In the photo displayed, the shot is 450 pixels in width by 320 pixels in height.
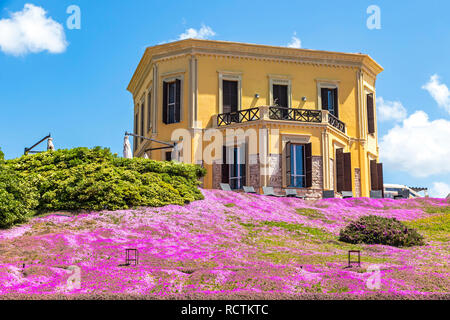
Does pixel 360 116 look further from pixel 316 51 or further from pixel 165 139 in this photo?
pixel 165 139

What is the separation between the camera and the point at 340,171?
30.2m

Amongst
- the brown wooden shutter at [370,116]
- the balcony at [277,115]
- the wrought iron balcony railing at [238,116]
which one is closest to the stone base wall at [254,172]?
the balcony at [277,115]

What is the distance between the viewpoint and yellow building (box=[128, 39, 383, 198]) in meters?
29.0

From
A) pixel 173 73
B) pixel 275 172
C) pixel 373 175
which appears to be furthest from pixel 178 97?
pixel 373 175

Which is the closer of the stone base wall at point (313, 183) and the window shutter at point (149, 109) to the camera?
the stone base wall at point (313, 183)

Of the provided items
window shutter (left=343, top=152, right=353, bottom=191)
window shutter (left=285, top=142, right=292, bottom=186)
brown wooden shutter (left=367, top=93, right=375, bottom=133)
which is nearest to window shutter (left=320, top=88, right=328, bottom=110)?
brown wooden shutter (left=367, top=93, right=375, bottom=133)

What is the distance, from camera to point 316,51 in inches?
1275

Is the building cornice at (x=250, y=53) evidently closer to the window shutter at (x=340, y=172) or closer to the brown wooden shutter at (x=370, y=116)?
the brown wooden shutter at (x=370, y=116)

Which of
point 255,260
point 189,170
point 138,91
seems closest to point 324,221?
point 189,170

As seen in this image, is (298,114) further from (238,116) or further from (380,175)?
(380,175)

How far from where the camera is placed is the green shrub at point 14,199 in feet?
51.1

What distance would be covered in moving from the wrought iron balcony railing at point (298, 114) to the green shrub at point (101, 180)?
368 inches

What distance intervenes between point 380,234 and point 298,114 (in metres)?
14.6

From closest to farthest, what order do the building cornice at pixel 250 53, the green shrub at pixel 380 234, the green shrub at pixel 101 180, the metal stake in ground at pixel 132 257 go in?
the metal stake in ground at pixel 132 257, the green shrub at pixel 380 234, the green shrub at pixel 101 180, the building cornice at pixel 250 53
